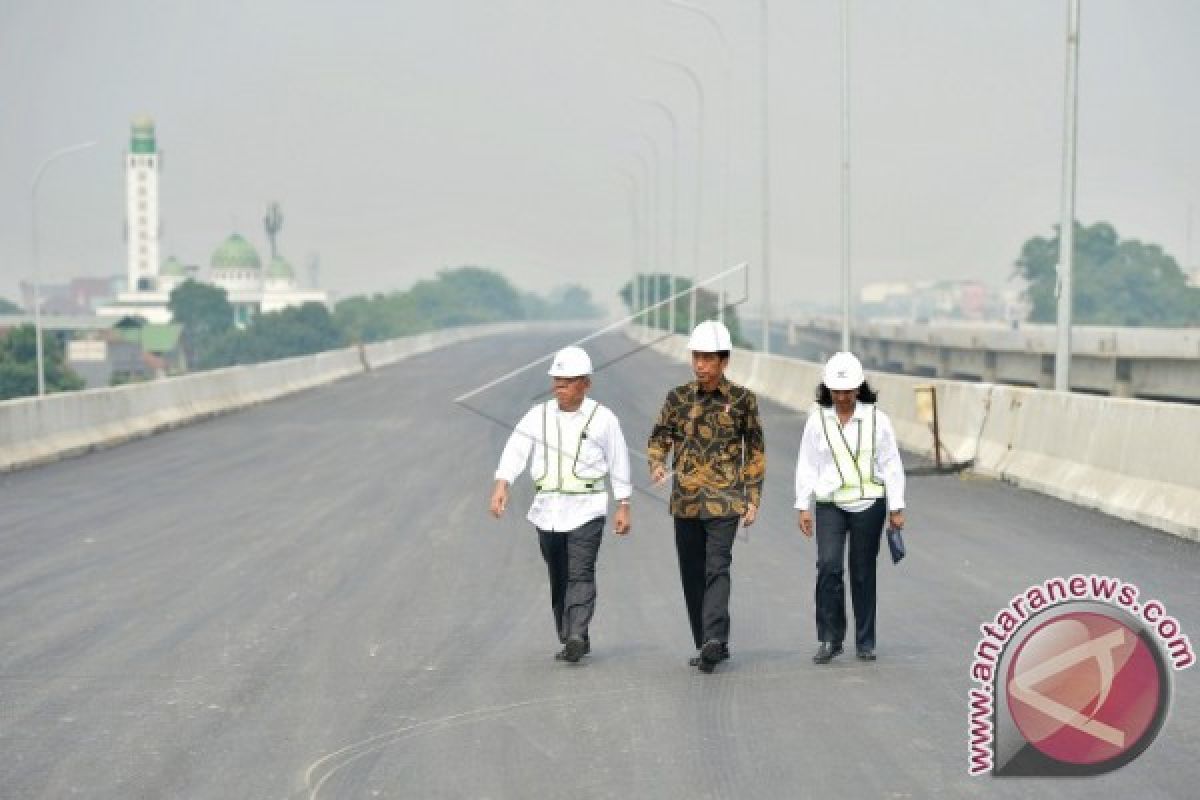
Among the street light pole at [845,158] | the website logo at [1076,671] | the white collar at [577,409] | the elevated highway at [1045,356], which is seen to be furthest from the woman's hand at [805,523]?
the elevated highway at [1045,356]

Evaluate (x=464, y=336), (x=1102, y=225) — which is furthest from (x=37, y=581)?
(x=1102, y=225)

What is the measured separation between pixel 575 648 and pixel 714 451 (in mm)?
1260

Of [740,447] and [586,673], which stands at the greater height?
[740,447]

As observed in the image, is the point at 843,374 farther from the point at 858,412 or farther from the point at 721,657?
the point at 721,657

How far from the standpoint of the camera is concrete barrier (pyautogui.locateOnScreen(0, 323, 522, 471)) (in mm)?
26156

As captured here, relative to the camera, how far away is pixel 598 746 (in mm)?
8555

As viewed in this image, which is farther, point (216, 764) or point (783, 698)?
point (783, 698)

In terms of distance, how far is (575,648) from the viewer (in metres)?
10.5

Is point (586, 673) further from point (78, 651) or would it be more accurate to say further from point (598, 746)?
point (78, 651)

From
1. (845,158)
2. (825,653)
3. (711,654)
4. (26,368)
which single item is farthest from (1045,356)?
(26,368)

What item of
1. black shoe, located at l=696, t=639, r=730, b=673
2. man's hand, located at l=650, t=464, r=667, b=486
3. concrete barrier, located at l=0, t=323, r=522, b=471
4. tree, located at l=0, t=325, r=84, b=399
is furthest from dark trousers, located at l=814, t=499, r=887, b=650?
tree, located at l=0, t=325, r=84, b=399

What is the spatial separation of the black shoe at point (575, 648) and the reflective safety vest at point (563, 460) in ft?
2.49

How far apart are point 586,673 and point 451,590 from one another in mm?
3395

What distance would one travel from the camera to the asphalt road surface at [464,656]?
8078 millimetres
